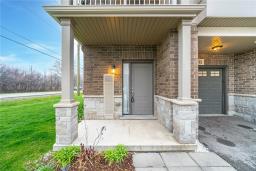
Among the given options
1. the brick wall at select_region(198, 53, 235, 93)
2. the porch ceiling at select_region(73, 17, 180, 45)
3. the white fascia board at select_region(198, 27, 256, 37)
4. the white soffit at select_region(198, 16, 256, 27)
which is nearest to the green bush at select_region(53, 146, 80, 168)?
the porch ceiling at select_region(73, 17, 180, 45)

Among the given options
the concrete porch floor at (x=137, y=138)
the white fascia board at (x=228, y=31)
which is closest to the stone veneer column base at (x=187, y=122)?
the concrete porch floor at (x=137, y=138)

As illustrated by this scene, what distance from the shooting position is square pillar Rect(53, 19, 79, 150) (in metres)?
3.76

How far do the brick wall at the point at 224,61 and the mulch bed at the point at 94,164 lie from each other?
637 centimetres

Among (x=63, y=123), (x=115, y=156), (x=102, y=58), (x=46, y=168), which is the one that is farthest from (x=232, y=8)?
(x=46, y=168)

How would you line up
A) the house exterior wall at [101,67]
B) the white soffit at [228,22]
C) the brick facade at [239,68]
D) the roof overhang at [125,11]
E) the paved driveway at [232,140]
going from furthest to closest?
1. the brick facade at [239,68]
2. the house exterior wall at [101,67]
3. the white soffit at [228,22]
4. the roof overhang at [125,11]
5. the paved driveway at [232,140]

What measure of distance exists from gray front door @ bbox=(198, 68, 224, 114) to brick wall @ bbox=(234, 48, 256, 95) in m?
0.69

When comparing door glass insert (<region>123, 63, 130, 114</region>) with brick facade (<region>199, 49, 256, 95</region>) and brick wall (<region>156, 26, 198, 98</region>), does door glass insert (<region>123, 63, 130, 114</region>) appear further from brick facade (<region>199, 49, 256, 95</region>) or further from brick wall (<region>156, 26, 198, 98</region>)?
brick facade (<region>199, 49, 256, 95</region>)

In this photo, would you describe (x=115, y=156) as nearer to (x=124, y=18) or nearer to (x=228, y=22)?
(x=124, y=18)

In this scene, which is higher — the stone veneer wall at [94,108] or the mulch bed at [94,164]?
the stone veneer wall at [94,108]

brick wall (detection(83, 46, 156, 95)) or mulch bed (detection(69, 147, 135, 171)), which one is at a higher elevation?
brick wall (detection(83, 46, 156, 95))

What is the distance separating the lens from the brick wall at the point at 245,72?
6.60 meters

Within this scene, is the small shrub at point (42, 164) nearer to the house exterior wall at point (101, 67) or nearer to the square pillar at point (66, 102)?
the square pillar at point (66, 102)

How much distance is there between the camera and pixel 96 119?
255 inches

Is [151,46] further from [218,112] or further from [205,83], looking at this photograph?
[218,112]
